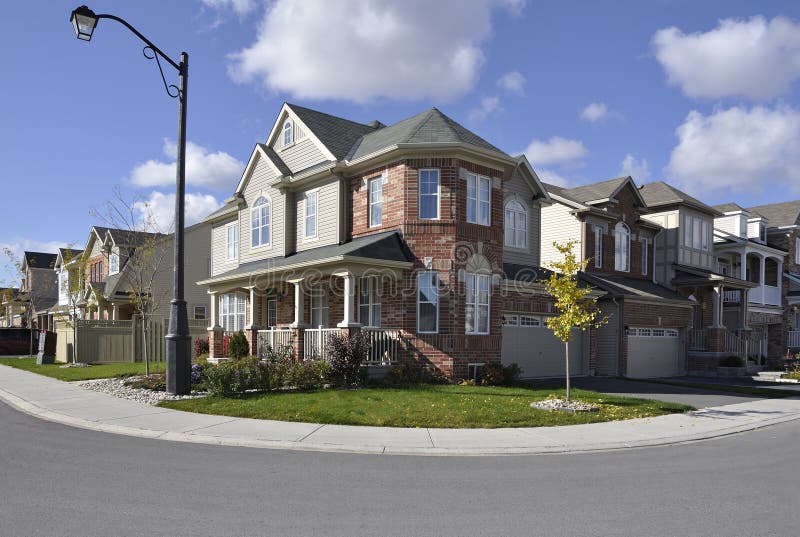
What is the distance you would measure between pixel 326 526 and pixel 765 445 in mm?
8550

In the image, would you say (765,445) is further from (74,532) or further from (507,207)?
(507,207)

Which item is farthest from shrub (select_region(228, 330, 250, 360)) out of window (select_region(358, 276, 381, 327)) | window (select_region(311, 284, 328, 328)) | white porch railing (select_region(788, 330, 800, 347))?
white porch railing (select_region(788, 330, 800, 347))

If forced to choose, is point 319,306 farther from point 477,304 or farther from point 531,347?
point 531,347

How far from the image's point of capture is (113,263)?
38312 millimetres

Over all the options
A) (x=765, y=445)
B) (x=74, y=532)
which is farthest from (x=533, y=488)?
(x=765, y=445)

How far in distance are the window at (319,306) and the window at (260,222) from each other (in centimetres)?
348

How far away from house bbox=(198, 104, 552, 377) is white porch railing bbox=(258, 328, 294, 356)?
5cm

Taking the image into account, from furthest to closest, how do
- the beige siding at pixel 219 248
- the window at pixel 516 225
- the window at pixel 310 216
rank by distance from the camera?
the beige siding at pixel 219 248 < the window at pixel 516 225 < the window at pixel 310 216

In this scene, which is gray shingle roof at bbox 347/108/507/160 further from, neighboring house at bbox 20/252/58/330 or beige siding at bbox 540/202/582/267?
neighboring house at bbox 20/252/58/330

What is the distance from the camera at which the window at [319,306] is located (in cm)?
2177

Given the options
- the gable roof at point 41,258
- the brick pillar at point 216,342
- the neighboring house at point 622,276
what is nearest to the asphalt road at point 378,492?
the neighboring house at point 622,276

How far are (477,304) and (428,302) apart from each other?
1595 millimetres

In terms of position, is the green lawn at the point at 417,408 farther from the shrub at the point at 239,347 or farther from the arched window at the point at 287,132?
the arched window at the point at 287,132

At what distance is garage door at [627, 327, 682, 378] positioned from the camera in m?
24.2
